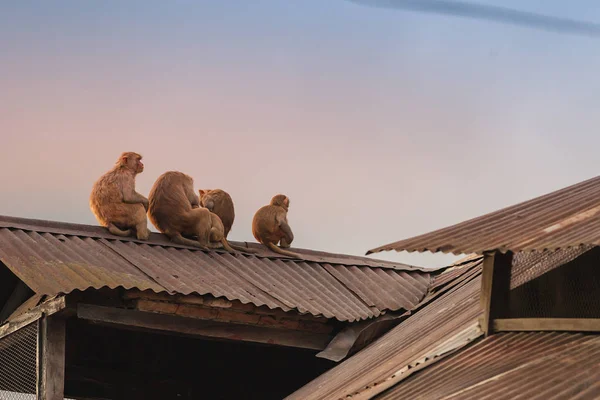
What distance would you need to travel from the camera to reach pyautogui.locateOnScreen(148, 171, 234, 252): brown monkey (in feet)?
50.3

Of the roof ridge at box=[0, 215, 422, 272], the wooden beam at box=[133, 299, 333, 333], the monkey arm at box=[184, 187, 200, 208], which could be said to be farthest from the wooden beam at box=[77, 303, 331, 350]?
the monkey arm at box=[184, 187, 200, 208]

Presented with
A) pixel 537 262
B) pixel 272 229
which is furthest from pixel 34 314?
pixel 537 262

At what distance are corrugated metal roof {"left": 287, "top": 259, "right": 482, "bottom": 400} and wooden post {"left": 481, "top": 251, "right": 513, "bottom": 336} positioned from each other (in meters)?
0.17

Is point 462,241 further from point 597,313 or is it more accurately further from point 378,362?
point 378,362

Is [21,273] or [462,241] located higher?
[21,273]

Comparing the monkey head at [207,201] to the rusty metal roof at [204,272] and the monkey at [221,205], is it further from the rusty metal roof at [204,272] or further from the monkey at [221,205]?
the rusty metal roof at [204,272]

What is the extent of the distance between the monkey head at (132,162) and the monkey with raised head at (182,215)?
36 centimetres

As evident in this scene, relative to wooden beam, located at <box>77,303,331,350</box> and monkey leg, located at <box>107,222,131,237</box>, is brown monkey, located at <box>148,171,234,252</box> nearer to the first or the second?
monkey leg, located at <box>107,222,131,237</box>

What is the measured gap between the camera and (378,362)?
11.2 m

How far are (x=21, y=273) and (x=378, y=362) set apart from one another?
3846 mm

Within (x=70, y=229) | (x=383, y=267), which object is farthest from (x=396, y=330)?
(x=70, y=229)

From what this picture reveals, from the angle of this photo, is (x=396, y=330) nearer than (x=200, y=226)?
Yes

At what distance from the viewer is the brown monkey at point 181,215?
15320mm

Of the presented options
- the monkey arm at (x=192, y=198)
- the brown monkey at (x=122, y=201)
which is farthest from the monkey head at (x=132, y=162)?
the monkey arm at (x=192, y=198)
